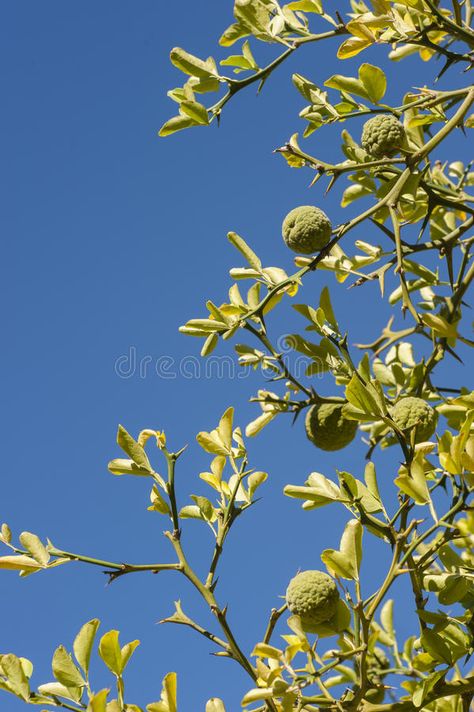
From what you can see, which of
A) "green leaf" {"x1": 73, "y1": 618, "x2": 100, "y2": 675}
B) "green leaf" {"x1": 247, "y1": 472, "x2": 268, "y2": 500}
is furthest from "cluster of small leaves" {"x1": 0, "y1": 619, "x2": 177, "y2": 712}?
"green leaf" {"x1": 247, "y1": 472, "x2": 268, "y2": 500}

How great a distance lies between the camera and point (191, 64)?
2092 mm

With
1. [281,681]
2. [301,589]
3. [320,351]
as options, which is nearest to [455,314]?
[320,351]

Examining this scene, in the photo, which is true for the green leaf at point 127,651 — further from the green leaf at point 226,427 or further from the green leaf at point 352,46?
the green leaf at point 352,46

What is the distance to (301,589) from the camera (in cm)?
168

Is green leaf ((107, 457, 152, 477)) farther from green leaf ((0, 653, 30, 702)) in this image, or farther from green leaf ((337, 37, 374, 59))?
green leaf ((337, 37, 374, 59))

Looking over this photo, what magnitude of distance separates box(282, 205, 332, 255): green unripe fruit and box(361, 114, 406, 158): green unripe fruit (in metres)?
0.21

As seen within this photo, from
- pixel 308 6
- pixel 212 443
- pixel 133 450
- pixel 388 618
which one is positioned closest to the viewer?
pixel 133 450

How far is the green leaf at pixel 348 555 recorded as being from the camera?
1.56 metres

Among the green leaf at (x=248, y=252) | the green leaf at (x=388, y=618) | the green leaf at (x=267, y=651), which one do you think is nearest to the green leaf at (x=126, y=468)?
the green leaf at (x=267, y=651)

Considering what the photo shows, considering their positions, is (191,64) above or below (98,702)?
above

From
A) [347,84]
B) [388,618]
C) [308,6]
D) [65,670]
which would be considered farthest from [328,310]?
[388,618]

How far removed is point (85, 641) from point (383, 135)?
53.0 inches

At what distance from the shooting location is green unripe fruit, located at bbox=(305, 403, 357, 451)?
6.95 feet

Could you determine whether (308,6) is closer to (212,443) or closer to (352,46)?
(352,46)
